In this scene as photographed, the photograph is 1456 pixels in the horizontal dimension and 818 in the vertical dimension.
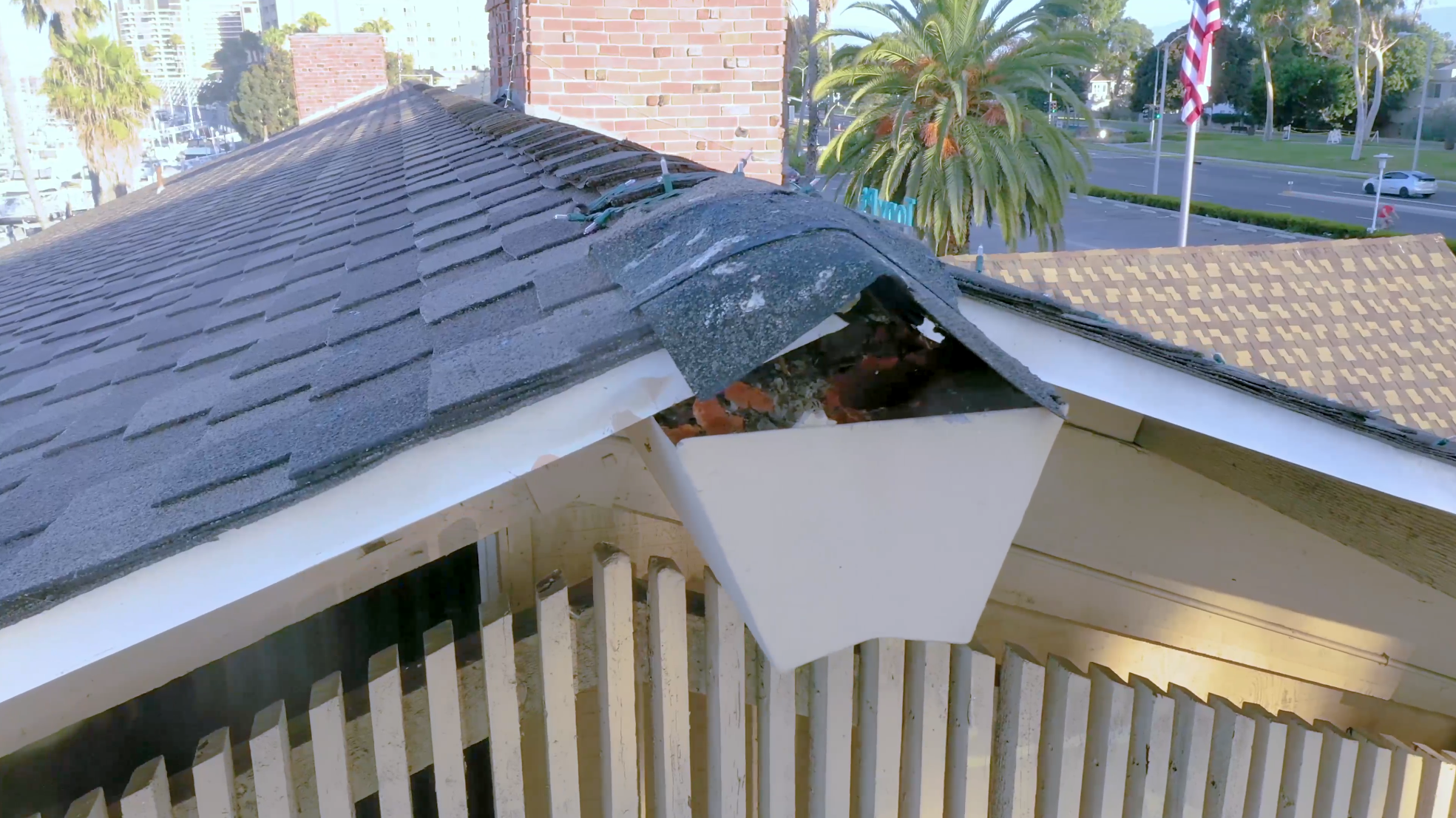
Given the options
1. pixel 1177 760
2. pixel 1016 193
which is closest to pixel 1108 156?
pixel 1016 193

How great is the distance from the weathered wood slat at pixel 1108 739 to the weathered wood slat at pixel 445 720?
4.99 ft

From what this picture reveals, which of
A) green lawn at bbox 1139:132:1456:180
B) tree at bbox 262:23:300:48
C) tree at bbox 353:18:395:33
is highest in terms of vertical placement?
tree at bbox 353:18:395:33

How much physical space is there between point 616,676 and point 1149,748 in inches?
52.5

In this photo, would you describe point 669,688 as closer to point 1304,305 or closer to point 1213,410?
point 1213,410

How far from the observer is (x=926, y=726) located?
239 centimetres

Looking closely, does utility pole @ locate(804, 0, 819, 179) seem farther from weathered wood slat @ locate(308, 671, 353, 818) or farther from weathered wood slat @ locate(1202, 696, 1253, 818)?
weathered wood slat @ locate(308, 671, 353, 818)

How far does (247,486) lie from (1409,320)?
9.34 meters

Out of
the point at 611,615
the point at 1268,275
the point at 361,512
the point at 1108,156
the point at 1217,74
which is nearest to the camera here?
the point at 361,512

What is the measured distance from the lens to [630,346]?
118cm

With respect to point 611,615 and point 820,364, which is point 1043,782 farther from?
point 820,364

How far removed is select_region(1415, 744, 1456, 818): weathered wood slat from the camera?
2.75 meters

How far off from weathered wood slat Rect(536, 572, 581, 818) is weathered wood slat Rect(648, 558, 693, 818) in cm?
19

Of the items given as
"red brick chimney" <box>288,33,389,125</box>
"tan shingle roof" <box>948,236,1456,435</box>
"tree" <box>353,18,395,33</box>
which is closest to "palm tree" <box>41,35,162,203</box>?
"red brick chimney" <box>288,33,389,125</box>

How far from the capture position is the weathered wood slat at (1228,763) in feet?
8.31
